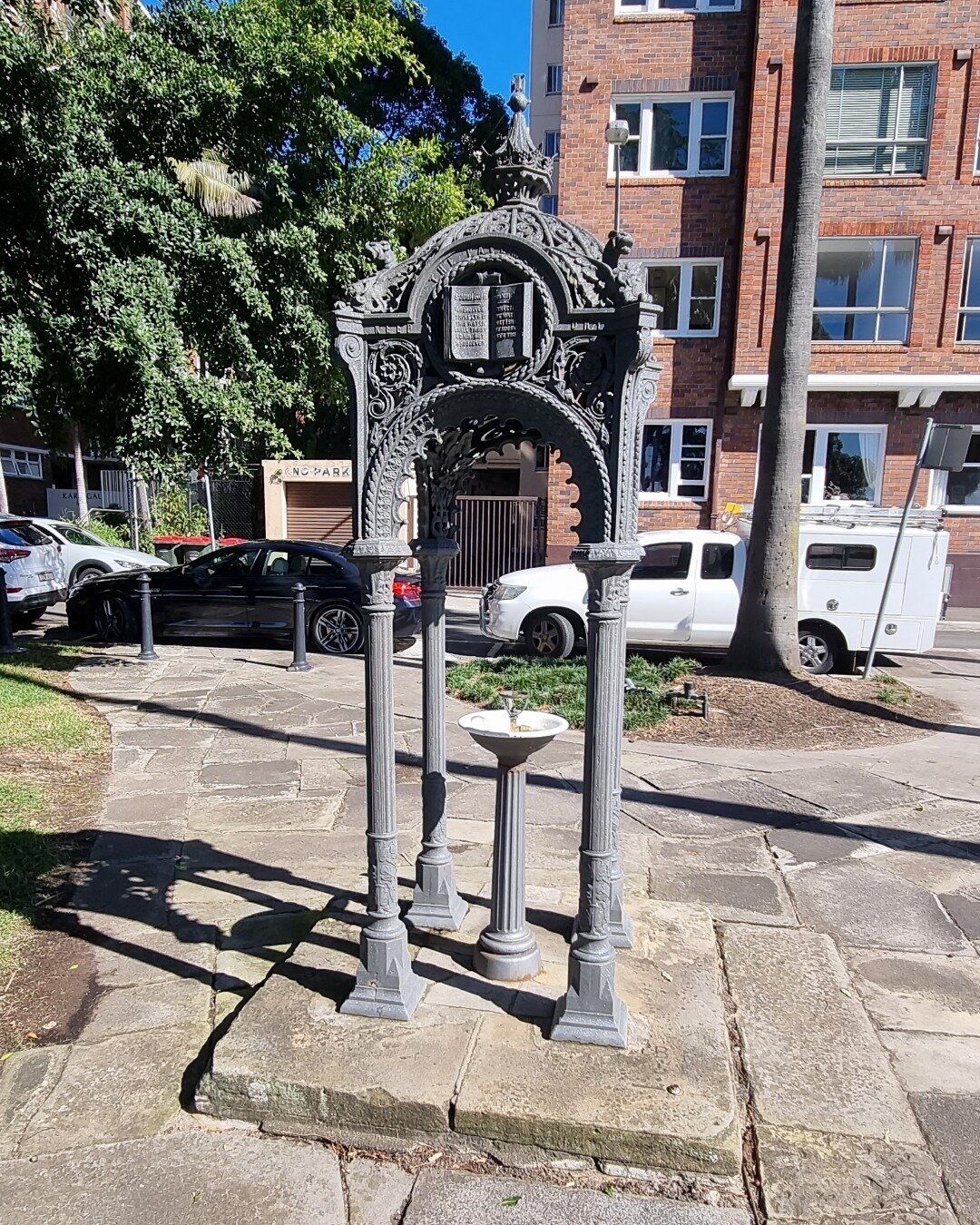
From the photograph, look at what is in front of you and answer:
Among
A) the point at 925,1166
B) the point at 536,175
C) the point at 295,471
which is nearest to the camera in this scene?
the point at 925,1166

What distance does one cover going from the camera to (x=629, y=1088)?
2.84m

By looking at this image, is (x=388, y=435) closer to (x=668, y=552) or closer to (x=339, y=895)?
(x=339, y=895)

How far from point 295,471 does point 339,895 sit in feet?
62.8

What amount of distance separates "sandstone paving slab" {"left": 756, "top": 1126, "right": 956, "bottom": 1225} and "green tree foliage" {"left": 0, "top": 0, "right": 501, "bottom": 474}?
740cm

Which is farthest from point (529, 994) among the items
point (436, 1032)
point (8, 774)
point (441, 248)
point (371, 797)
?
point (8, 774)

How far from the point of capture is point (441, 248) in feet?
10.2

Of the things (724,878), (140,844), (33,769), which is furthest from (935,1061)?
(33,769)

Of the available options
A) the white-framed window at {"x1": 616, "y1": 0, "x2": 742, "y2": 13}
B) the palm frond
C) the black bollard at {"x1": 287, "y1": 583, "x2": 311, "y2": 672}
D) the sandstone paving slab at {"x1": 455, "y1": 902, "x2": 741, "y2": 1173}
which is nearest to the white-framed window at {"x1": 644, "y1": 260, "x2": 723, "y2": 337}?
the white-framed window at {"x1": 616, "y1": 0, "x2": 742, "y2": 13}

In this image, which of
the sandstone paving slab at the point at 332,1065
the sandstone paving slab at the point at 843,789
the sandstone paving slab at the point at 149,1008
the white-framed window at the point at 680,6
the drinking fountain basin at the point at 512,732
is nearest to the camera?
the sandstone paving slab at the point at 332,1065

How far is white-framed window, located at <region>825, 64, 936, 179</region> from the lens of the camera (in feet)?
55.3

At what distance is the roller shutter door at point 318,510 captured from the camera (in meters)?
22.8

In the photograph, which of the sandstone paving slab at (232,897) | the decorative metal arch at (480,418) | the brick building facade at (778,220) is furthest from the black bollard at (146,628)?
the brick building facade at (778,220)

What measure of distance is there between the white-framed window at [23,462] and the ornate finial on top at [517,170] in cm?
2709

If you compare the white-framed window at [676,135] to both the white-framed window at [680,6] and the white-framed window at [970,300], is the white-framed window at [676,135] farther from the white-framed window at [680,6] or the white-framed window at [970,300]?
the white-framed window at [970,300]
